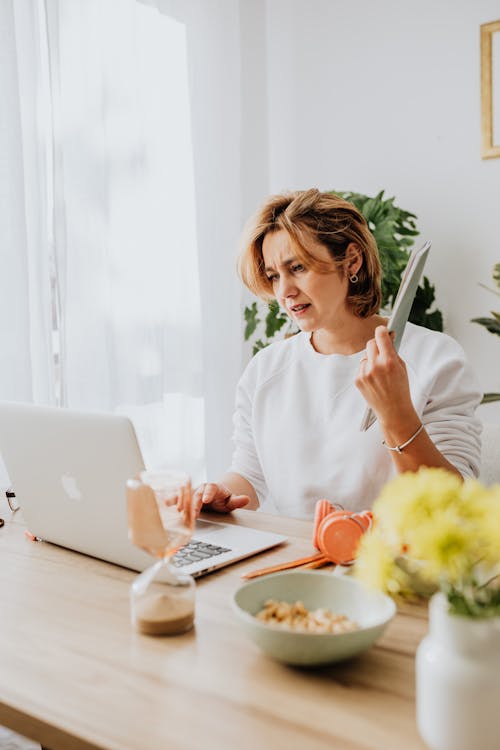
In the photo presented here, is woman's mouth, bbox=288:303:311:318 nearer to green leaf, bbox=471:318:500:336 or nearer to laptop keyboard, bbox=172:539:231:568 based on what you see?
laptop keyboard, bbox=172:539:231:568

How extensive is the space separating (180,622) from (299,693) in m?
0.19

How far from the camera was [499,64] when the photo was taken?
254cm

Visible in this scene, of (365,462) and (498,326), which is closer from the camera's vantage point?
(365,462)

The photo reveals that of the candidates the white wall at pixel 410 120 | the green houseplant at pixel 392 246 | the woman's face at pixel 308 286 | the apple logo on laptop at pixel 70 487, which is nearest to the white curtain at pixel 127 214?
the white wall at pixel 410 120

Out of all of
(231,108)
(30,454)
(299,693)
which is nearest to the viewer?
(299,693)

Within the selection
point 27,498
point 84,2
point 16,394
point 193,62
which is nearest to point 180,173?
point 193,62

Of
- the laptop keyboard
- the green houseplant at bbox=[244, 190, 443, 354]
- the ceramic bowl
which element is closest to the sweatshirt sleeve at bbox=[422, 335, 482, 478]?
the laptop keyboard

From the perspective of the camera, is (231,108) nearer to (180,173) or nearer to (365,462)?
(180,173)

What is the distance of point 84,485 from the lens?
1025 millimetres

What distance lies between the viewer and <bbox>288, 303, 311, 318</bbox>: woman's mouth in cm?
166

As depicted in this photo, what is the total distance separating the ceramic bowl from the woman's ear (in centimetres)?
99

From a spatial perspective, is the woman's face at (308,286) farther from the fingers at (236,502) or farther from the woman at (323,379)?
the fingers at (236,502)

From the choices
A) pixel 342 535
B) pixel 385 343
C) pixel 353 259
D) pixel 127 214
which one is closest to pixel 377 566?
pixel 342 535

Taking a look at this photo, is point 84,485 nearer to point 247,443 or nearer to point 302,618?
point 302,618
